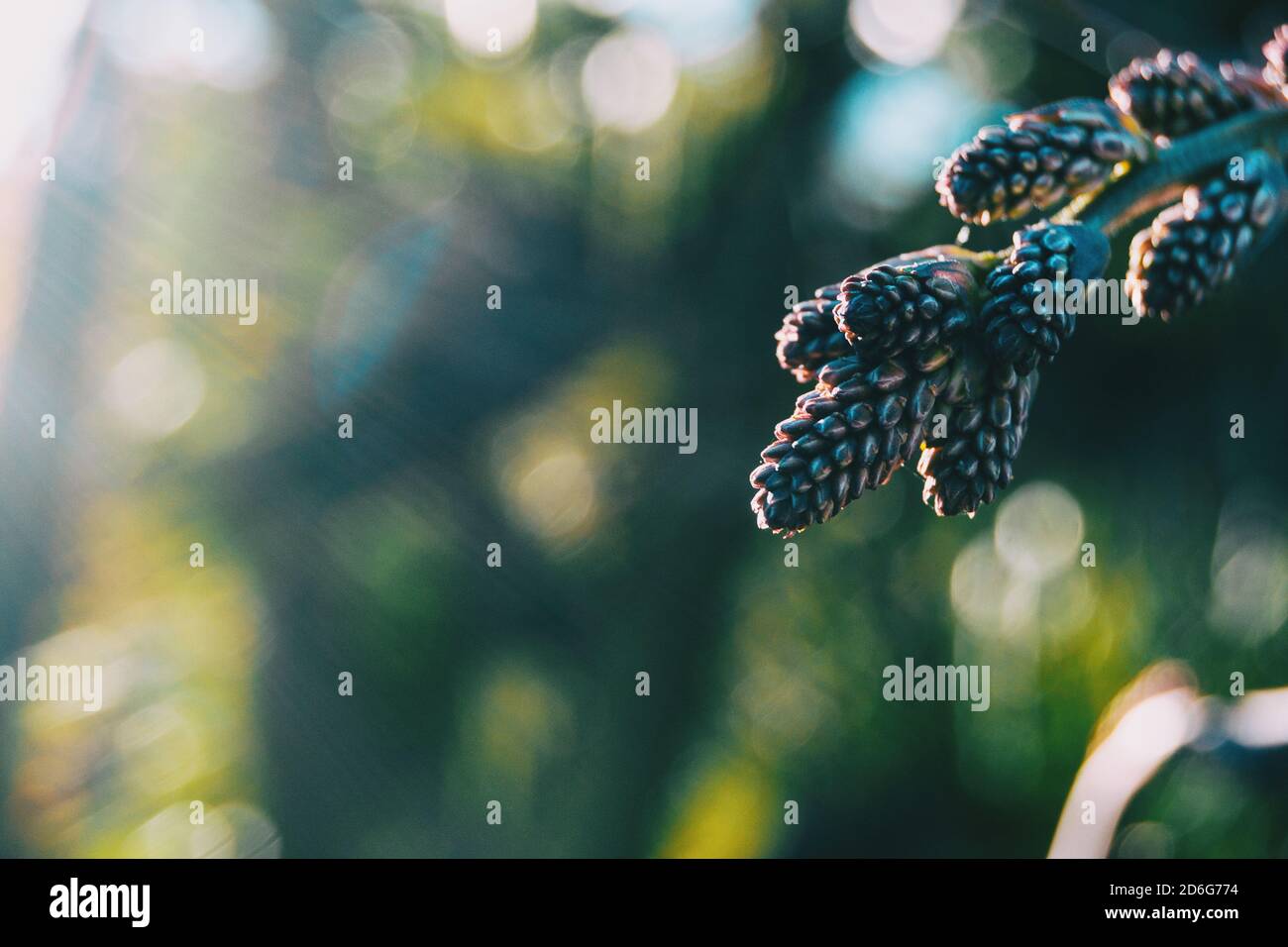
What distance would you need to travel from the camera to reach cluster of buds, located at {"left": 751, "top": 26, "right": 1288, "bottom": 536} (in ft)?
1.43

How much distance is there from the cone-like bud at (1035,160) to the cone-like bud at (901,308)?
2.9 inches

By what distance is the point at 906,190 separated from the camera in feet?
5.08

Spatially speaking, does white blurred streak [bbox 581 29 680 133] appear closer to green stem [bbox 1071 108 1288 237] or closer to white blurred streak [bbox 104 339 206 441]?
white blurred streak [bbox 104 339 206 441]

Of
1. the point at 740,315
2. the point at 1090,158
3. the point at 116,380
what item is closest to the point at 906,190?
the point at 740,315

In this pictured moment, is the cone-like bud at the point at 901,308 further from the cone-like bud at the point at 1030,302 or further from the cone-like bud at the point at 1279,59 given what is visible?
the cone-like bud at the point at 1279,59

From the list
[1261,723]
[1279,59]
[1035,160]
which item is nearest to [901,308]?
[1035,160]

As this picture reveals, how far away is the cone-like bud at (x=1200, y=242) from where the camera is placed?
53 cm

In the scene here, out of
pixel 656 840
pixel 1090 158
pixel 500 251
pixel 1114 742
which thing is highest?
pixel 500 251

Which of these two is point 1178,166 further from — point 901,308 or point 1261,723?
point 1261,723

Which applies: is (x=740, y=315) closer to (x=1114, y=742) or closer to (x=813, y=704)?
(x=813, y=704)

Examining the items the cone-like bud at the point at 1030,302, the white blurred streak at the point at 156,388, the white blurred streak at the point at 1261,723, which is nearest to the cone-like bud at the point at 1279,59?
the cone-like bud at the point at 1030,302

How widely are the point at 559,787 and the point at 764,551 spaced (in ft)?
2.11

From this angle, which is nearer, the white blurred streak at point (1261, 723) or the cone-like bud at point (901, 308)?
the cone-like bud at point (901, 308)
